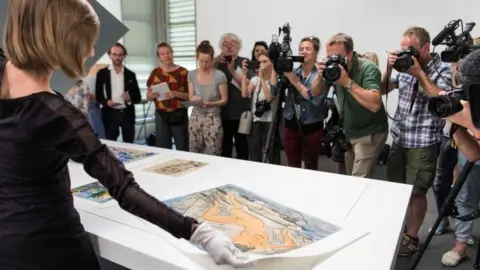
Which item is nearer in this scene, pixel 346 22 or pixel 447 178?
pixel 447 178

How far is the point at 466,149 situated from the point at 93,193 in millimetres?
1325

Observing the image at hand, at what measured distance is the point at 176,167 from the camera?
58.6 inches

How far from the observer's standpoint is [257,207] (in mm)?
1026

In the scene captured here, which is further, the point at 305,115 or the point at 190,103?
the point at 190,103

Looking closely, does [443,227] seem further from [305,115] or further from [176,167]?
[176,167]

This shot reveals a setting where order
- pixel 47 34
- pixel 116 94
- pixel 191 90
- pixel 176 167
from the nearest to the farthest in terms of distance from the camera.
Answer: pixel 47 34 → pixel 176 167 → pixel 191 90 → pixel 116 94

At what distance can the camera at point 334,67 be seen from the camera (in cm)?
177

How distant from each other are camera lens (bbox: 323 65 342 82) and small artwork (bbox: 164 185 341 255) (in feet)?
2.90

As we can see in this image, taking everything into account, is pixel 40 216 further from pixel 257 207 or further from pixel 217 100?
pixel 217 100

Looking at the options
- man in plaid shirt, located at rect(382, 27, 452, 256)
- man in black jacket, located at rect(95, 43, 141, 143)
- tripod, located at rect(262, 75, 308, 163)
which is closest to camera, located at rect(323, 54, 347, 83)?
man in plaid shirt, located at rect(382, 27, 452, 256)

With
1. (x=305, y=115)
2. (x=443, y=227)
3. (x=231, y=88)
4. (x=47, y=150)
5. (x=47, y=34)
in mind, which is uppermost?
(x=47, y=34)

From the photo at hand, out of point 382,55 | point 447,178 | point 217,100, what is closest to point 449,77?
point 447,178

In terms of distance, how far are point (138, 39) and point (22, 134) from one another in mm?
4796

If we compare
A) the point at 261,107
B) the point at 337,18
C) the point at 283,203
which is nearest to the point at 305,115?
the point at 261,107
